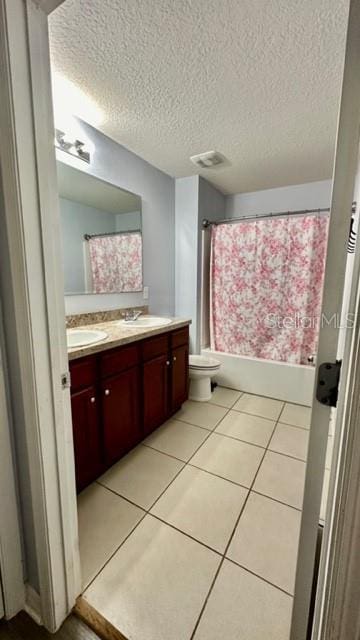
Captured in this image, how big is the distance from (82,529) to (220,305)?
225 centimetres

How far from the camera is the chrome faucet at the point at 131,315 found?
228 centimetres

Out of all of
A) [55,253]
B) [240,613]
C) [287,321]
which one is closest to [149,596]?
[240,613]

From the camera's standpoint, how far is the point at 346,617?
44 cm

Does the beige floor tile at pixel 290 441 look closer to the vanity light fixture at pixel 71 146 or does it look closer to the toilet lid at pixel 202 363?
the toilet lid at pixel 202 363

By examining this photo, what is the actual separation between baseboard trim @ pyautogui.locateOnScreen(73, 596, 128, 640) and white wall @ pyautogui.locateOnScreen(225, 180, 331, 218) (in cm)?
348

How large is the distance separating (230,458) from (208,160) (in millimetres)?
2418

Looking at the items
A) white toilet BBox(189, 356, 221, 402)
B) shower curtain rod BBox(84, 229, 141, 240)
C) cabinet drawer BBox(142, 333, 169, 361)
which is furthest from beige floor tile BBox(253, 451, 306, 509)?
Answer: shower curtain rod BBox(84, 229, 141, 240)

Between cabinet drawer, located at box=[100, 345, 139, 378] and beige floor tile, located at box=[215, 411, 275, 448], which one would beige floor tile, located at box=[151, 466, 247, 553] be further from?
cabinet drawer, located at box=[100, 345, 139, 378]

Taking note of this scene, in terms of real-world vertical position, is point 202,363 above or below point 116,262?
below

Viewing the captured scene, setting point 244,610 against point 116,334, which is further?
point 116,334

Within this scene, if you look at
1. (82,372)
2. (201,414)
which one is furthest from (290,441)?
(82,372)

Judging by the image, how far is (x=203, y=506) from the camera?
143cm

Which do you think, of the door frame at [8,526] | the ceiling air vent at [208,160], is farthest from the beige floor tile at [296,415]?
the ceiling air vent at [208,160]

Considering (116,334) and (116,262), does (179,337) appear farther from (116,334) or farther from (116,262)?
(116,262)
